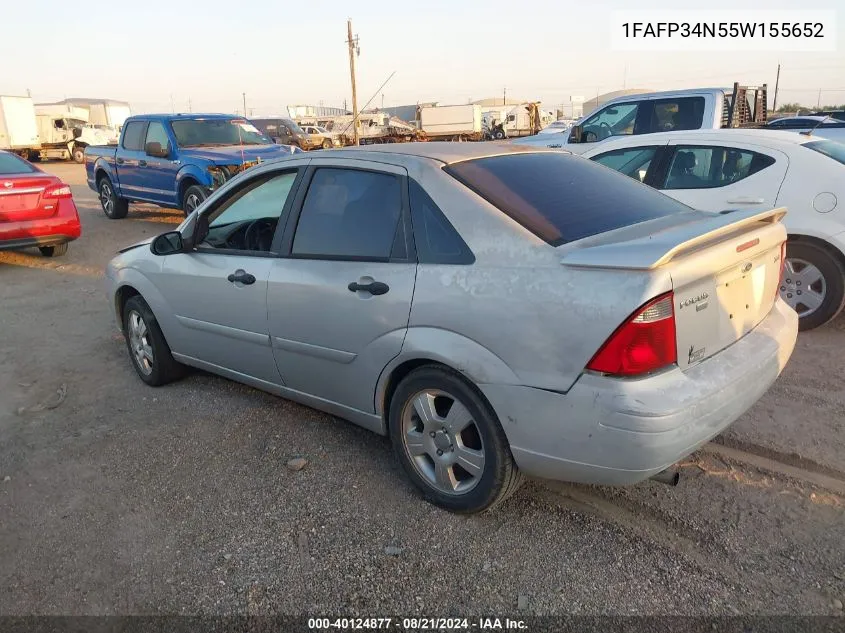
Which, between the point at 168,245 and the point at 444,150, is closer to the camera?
the point at 444,150

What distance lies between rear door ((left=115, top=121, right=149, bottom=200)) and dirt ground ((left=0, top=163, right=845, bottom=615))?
861 cm

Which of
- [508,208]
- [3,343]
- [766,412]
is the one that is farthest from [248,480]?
[3,343]

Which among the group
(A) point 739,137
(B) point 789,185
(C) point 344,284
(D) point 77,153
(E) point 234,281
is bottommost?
(D) point 77,153

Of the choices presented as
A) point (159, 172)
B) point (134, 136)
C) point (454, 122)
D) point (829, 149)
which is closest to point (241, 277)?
point (829, 149)

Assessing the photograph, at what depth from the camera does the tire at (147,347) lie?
15.0 ft

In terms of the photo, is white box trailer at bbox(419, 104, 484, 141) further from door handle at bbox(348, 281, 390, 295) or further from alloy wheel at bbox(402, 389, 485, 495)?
alloy wheel at bbox(402, 389, 485, 495)

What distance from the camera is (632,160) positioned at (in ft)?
20.3

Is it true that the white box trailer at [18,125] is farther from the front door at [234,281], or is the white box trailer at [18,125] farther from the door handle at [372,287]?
the door handle at [372,287]

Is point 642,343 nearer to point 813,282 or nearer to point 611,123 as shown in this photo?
point 813,282

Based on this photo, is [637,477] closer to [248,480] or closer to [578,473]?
[578,473]

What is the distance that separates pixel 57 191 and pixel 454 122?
38582 millimetres

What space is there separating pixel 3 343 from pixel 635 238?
18.5 feet

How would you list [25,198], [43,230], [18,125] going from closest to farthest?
[25,198]
[43,230]
[18,125]

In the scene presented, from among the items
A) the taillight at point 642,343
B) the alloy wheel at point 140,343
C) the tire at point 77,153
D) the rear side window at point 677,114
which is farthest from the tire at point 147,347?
the tire at point 77,153
